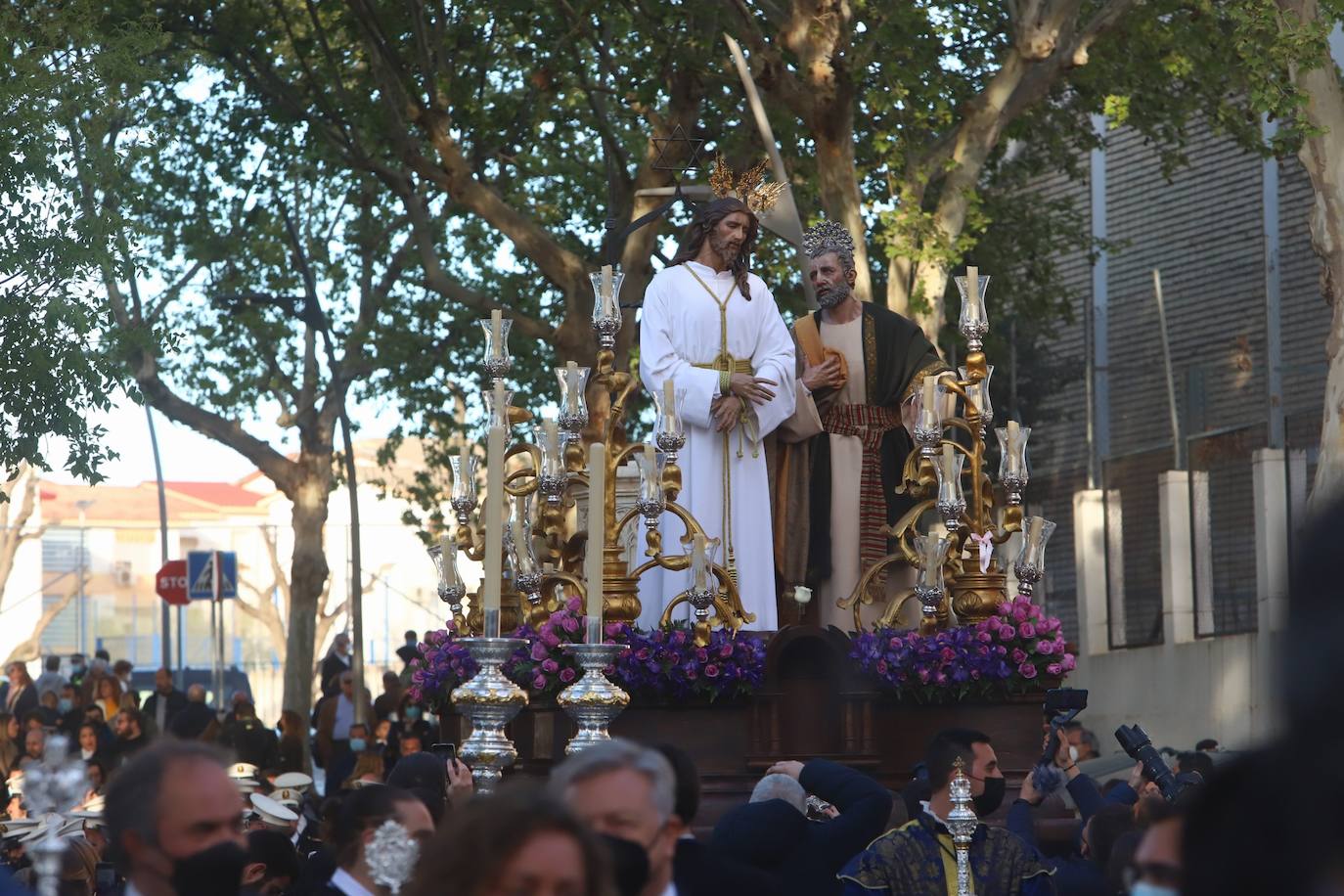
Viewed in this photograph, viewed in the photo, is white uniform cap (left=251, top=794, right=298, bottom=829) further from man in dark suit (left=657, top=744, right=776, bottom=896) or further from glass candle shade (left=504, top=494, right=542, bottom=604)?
man in dark suit (left=657, top=744, right=776, bottom=896)

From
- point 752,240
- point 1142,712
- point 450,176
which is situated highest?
point 450,176

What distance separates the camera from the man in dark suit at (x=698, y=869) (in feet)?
16.0

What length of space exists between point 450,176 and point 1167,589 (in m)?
8.61

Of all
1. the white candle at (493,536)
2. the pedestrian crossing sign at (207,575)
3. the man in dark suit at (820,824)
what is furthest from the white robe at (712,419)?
the pedestrian crossing sign at (207,575)

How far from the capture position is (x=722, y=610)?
9.80m

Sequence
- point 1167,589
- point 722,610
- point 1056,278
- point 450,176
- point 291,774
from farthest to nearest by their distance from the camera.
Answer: point 1056,278 → point 1167,589 → point 450,176 → point 291,774 → point 722,610

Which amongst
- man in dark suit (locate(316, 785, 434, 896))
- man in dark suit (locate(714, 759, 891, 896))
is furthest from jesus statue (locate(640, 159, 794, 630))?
man in dark suit (locate(316, 785, 434, 896))

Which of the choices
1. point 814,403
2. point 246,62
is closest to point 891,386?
point 814,403

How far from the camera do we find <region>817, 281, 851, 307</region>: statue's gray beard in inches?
428

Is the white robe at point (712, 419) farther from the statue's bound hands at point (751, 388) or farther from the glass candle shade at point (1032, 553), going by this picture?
the glass candle shade at point (1032, 553)

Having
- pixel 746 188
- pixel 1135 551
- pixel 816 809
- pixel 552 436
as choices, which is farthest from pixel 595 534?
pixel 1135 551

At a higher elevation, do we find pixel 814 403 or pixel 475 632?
pixel 814 403

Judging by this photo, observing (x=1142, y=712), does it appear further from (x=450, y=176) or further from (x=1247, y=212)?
(x=450, y=176)

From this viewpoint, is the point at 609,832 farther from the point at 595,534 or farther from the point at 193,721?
the point at 193,721
